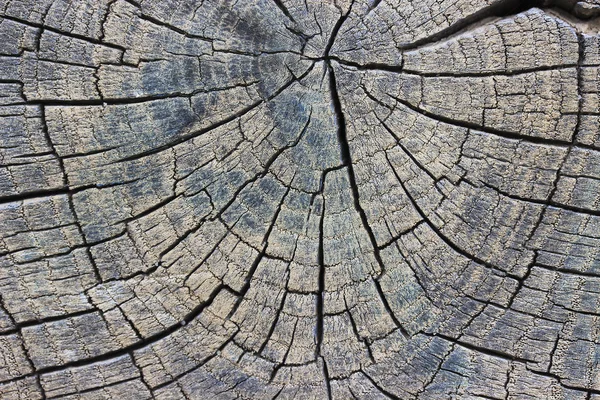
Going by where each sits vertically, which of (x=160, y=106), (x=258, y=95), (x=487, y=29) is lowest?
(x=160, y=106)

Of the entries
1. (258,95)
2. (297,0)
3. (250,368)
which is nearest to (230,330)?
(250,368)

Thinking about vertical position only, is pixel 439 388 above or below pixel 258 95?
below

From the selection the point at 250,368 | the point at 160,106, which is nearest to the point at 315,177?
the point at 160,106

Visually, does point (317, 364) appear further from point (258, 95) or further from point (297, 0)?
point (297, 0)

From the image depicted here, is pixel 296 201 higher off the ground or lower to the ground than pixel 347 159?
lower

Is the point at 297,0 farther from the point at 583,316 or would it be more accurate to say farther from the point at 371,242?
the point at 583,316

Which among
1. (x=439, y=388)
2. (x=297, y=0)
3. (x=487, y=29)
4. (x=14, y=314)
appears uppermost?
(x=487, y=29)
